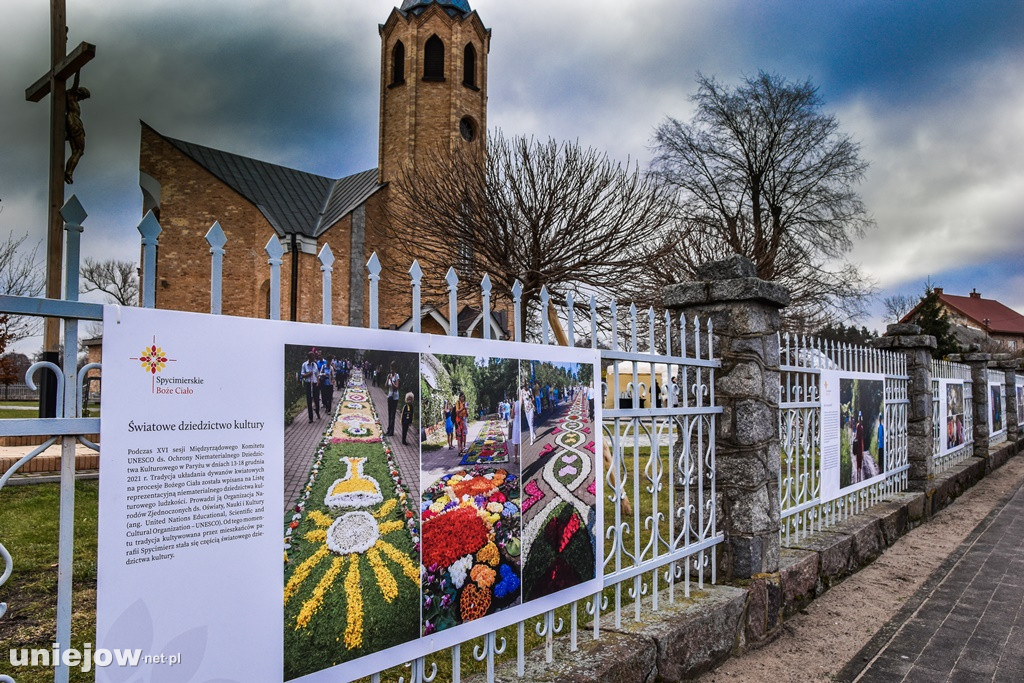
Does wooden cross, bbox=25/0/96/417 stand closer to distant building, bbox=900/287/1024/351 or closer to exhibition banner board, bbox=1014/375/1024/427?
exhibition banner board, bbox=1014/375/1024/427

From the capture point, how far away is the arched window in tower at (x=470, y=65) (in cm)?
2444

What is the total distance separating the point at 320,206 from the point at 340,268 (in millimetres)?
5001

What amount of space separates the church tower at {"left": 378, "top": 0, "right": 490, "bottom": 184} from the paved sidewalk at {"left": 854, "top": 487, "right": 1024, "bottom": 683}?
2007 centimetres

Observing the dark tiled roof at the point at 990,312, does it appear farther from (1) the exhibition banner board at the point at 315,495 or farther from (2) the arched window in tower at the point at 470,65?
(1) the exhibition banner board at the point at 315,495

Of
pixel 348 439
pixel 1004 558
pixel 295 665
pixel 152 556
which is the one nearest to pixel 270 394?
pixel 348 439

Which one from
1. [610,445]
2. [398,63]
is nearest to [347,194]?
[398,63]

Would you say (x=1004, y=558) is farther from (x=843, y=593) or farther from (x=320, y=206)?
(x=320, y=206)

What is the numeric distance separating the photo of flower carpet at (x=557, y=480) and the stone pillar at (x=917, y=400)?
6.64 meters

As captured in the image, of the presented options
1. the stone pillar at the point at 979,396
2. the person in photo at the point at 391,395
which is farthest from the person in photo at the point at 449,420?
the stone pillar at the point at 979,396

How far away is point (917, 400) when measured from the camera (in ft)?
26.8

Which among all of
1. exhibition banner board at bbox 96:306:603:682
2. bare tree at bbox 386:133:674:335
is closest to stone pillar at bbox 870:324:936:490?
bare tree at bbox 386:133:674:335

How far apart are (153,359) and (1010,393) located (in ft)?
60.5

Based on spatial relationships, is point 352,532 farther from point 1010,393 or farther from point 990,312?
point 990,312

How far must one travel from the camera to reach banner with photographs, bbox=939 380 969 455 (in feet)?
30.1
